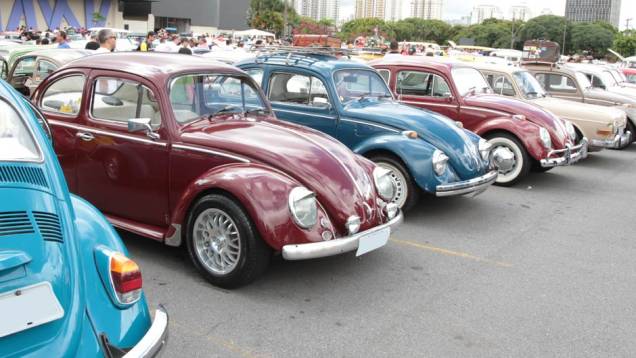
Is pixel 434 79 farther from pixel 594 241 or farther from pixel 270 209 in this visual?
pixel 270 209

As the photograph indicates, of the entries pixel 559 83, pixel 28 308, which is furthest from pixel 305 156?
pixel 559 83

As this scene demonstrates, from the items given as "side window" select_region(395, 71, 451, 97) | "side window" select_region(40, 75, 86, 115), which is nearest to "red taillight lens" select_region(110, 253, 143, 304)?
"side window" select_region(40, 75, 86, 115)

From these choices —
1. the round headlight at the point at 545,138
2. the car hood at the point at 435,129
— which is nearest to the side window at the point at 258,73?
the car hood at the point at 435,129

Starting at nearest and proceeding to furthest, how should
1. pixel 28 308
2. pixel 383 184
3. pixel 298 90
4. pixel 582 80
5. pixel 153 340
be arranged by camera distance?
1. pixel 28 308
2. pixel 153 340
3. pixel 383 184
4. pixel 298 90
5. pixel 582 80

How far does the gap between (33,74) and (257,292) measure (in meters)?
7.61

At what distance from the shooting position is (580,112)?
1108 cm

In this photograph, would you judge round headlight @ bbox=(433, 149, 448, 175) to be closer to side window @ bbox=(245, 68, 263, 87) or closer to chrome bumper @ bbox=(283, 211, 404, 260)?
chrome bumper @ bbox=(283, 211, 404, 260)

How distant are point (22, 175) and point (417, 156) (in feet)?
15.6

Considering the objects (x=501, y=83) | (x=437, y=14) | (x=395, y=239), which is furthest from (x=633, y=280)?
(x=437, y=14)

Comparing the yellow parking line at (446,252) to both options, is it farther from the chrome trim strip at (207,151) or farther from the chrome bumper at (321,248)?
the chrome trim strip at (207,151)

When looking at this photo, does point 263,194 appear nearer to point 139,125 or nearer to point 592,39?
point 139,125

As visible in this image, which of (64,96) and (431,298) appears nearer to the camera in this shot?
(431,298)

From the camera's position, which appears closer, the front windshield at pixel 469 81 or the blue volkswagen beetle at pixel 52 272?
the blue volkswagen beetle at pixel 52 272

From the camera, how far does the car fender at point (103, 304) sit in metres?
2.69
